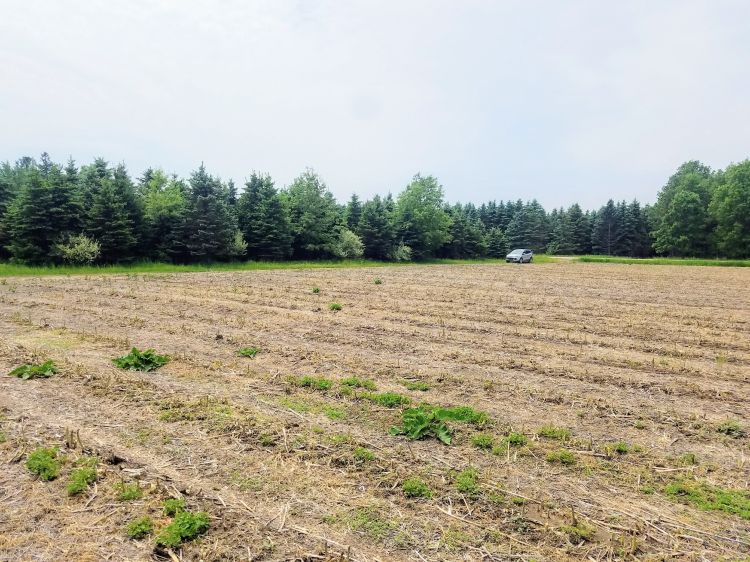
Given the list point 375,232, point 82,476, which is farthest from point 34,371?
point 375,232

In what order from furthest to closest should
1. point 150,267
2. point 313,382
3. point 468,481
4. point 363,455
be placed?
point 150,267 < point 313,382 < point 363,455 < point 468,481

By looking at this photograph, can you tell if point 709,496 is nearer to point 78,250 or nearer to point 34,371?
point 34,371

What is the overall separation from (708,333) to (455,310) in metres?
6.41

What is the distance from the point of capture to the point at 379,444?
4484mm

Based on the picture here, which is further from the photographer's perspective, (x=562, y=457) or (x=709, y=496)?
(x=562, y=457)

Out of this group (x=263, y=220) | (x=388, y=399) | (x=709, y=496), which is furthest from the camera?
(x=263, y=220)

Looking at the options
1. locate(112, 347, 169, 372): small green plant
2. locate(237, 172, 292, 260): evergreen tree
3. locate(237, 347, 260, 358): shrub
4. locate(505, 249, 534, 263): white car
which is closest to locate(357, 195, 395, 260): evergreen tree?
locate(237, 172, 292, 260): evergreen tree

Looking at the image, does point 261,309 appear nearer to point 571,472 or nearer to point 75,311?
point 75,311

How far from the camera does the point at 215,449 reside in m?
4.31

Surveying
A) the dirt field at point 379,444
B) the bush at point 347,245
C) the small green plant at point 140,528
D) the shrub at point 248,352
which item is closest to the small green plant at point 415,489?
the dirt field at point 379,444

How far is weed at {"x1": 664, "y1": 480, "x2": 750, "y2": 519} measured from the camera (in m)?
3.47

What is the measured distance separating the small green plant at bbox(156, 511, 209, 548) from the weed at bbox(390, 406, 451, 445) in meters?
2.17

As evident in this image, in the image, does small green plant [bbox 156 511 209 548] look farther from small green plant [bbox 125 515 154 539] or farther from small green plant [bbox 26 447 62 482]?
small green plant [bbox 26 447 62 482]

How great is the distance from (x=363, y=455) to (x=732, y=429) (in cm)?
433
